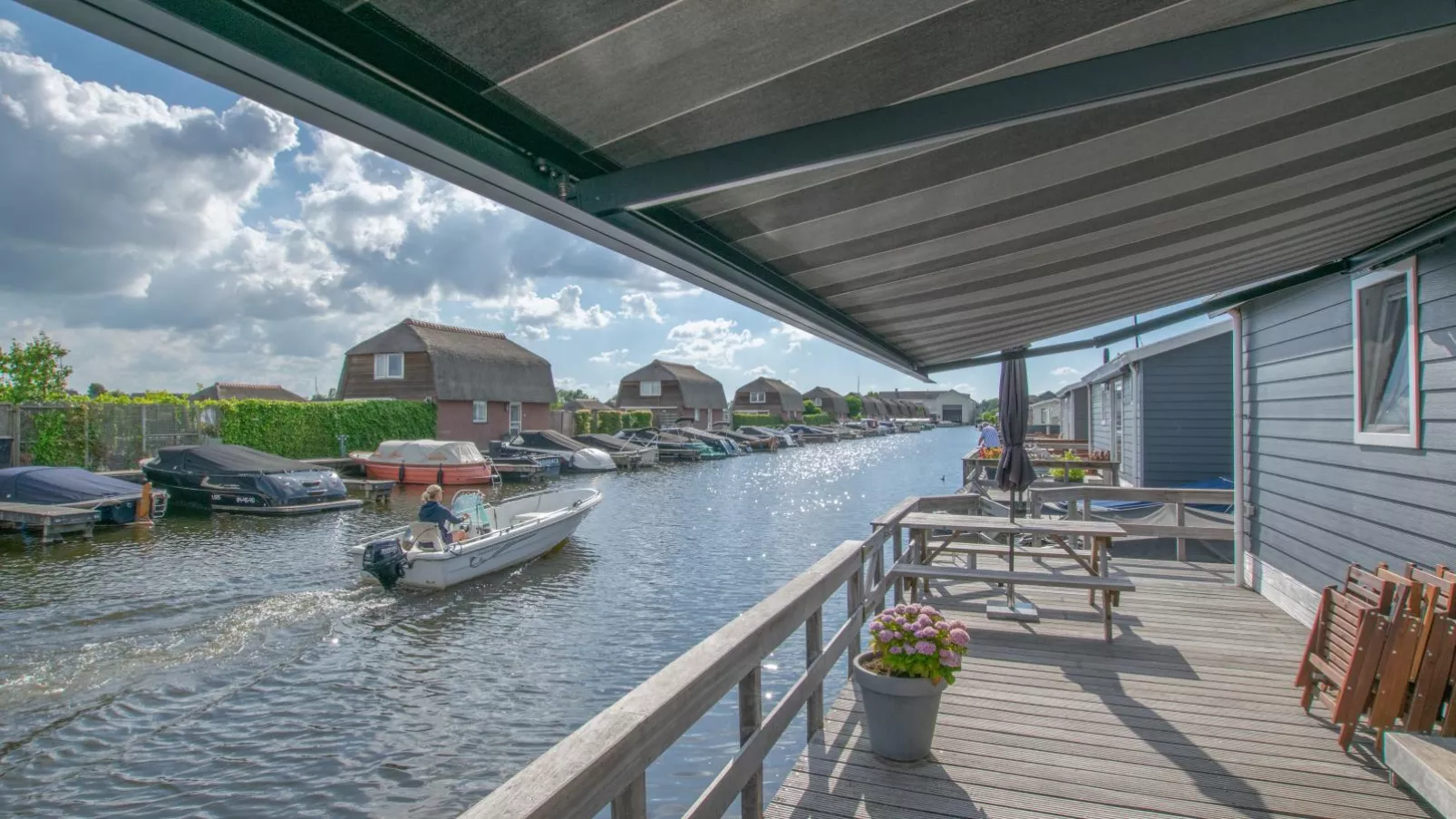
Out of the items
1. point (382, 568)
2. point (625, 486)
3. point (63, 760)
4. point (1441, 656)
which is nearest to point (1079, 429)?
point (625, 486)

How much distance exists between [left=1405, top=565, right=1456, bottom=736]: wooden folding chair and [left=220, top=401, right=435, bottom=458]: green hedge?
2839cm

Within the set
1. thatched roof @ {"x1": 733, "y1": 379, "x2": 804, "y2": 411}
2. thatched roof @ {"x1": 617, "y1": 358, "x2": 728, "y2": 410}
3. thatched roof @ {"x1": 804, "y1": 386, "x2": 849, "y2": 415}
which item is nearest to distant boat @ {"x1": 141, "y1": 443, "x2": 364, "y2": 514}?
thatched roof @ {"x1": 617, "y1": 358, "x2": 728, "y2": 410}

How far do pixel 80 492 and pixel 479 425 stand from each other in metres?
18.9

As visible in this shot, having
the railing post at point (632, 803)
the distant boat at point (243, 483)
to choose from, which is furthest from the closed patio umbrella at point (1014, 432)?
the distant boat at point (243, 483)

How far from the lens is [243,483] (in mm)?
18469

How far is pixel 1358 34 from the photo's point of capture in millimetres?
1694

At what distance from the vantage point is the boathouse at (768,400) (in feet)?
245

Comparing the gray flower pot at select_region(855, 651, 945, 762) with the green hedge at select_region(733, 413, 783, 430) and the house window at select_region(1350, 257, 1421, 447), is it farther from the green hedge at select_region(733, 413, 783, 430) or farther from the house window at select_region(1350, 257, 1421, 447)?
the green hedge at select_region(733, 413, 783, 430)

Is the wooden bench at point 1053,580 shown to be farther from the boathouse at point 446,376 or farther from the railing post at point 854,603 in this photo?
the boathouse at point 446,376

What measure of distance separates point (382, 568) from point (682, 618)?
4.41m

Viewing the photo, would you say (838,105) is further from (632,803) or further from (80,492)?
(80,492)

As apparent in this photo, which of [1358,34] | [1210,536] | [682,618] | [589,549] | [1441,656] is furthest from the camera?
[589,549]

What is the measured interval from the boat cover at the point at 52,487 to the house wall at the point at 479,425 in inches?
615

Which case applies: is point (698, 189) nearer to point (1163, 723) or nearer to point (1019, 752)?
point (1019, 752)
